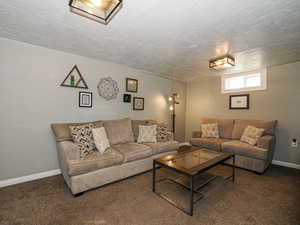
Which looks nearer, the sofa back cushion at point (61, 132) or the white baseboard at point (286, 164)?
the sofa back cushion at point (61, 132)

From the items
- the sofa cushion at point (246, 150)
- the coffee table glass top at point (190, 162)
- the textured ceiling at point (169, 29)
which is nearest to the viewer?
the textured ceiling at point (169, 29)

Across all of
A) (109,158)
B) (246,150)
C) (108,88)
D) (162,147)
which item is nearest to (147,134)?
(162,147)

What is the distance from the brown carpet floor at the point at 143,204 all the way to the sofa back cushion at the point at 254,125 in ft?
3.65

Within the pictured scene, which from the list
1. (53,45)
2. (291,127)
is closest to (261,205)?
(291,127)

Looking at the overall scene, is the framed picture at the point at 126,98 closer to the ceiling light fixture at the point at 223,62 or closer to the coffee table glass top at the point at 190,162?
the coffee table glass top at the point at 190,162

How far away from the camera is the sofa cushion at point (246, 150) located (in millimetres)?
2633

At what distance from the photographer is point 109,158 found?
87.2 inches

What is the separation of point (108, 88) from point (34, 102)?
1432 millimetres

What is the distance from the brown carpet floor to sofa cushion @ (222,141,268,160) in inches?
18.3

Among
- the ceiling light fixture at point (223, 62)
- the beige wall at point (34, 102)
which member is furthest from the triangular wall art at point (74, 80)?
the ceiling light fixture at point (223, 62)

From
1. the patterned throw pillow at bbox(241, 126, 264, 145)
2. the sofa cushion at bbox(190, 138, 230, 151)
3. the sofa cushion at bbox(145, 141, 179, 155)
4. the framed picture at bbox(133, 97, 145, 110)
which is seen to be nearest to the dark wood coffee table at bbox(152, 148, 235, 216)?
the sofa cushion at bbox(145, 141, 179, 155)

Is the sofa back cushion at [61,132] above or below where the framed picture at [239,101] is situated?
below

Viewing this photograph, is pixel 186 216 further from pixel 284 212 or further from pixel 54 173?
pixel 54 173

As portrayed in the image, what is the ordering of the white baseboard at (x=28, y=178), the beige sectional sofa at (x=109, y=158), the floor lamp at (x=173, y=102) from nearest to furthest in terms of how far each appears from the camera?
the beige sectional sofa at (x=109, y=158) → the white baseboard at (x=28, y=178) → the floor lamp at (x=173, y=102)
